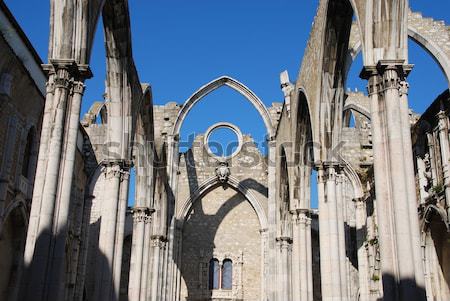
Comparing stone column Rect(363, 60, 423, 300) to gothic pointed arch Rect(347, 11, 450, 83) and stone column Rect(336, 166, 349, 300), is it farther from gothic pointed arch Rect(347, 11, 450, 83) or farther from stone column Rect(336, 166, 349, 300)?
gothic pointed arch Rect(347, 11, 450, 83)

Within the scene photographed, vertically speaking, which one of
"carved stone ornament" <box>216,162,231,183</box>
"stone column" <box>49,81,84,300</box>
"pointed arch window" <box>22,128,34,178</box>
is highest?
"carved stone ornament" <box>216,162,231,183</box>

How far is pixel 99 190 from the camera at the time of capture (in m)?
23.3

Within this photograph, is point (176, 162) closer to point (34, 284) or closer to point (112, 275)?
point (112, 275)

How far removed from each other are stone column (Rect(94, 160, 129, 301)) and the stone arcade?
0.12ft

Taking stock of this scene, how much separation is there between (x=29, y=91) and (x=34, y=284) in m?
7.72

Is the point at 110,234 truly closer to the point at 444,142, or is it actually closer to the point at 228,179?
the point at 444,142

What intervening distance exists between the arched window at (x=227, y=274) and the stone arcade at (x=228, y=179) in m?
0.04

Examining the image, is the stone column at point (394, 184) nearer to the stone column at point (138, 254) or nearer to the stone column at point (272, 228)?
the stone column at point (138, 254)

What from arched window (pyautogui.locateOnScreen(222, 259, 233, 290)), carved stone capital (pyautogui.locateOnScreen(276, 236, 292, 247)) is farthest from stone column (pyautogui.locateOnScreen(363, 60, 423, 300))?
arched window (pyautogui.locateOnScreen(222, 259, 233, 290))

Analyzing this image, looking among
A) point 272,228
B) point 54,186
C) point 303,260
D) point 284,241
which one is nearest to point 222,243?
point 272,228

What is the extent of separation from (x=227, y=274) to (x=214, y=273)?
526mm

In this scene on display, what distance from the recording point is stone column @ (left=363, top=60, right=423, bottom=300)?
7.44 meters

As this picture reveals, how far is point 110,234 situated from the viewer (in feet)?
40.2

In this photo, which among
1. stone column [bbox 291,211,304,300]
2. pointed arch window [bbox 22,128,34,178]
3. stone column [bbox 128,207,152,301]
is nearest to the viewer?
pointed arch window [bbox 22,128,34,178]
